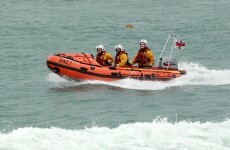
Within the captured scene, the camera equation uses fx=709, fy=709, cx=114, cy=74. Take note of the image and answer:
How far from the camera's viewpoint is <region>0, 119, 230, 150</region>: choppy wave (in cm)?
1764

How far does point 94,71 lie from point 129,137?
7417 millimetres

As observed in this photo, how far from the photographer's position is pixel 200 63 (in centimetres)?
2930

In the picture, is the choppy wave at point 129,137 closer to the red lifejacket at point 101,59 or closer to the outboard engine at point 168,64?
the outboard engine at point 168,64

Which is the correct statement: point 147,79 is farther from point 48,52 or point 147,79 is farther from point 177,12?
point 177,12

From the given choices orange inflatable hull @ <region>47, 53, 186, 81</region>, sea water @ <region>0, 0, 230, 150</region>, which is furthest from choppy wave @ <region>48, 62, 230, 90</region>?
orange inflatable hull @ <region>47, 53, 186, 81</region>

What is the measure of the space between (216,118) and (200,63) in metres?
9.11

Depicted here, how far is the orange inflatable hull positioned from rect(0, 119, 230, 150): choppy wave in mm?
6187

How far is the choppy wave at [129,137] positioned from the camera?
17.6 meters

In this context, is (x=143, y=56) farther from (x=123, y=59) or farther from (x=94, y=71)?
(x=94, y=71)

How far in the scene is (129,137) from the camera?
1827cm

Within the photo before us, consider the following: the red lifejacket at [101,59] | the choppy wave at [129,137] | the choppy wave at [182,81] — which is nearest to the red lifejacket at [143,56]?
the choppy wave at [182,81]

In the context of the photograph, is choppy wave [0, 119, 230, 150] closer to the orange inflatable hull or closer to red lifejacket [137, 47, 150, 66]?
the orange inflatable hull

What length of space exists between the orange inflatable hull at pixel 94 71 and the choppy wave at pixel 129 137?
244 inches

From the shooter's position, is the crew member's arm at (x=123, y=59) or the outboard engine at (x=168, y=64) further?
the outboard engine at (x=168, y=64)
